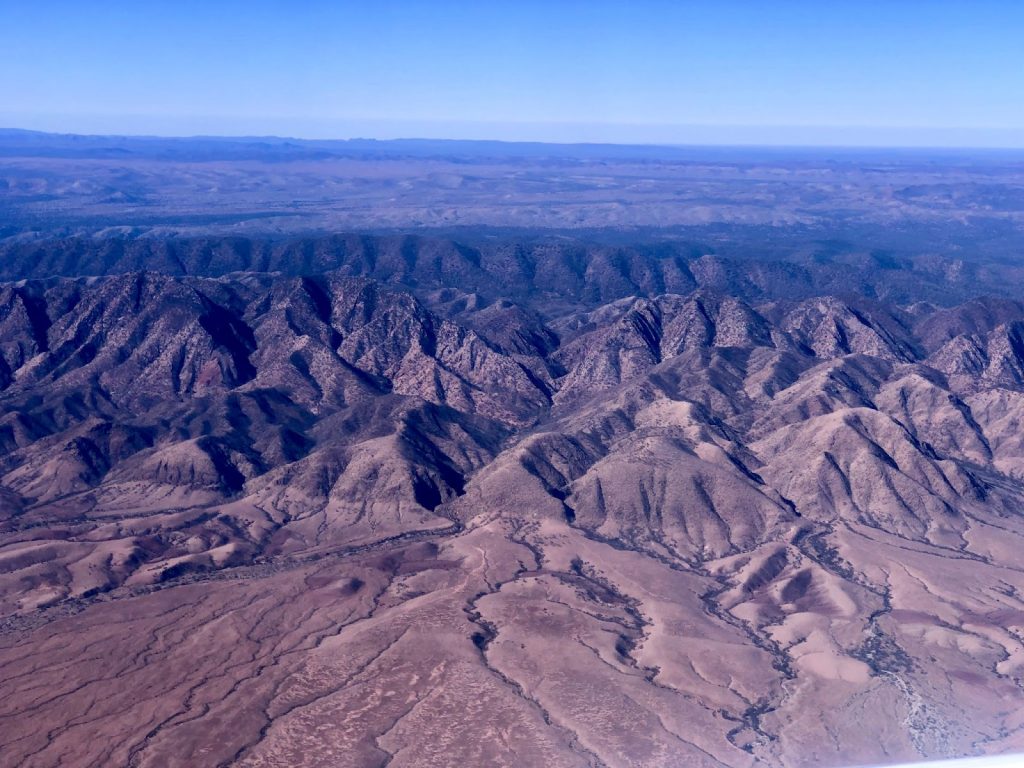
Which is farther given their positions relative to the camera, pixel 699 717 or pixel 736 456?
pixel 736 456

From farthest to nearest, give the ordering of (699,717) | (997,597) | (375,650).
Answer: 1. (997,597)
2. (375,650)
3. (699,717)

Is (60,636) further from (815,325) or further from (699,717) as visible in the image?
(815,325)

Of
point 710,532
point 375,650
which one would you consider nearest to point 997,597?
point 710,532

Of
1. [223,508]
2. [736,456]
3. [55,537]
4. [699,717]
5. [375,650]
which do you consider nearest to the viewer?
[699,717]

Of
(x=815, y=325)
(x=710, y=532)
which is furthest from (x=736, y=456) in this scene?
(x=815, y=325)

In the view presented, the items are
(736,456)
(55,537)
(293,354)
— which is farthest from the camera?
(293,354)

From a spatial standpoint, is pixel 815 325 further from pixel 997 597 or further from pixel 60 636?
pixel 60 636
